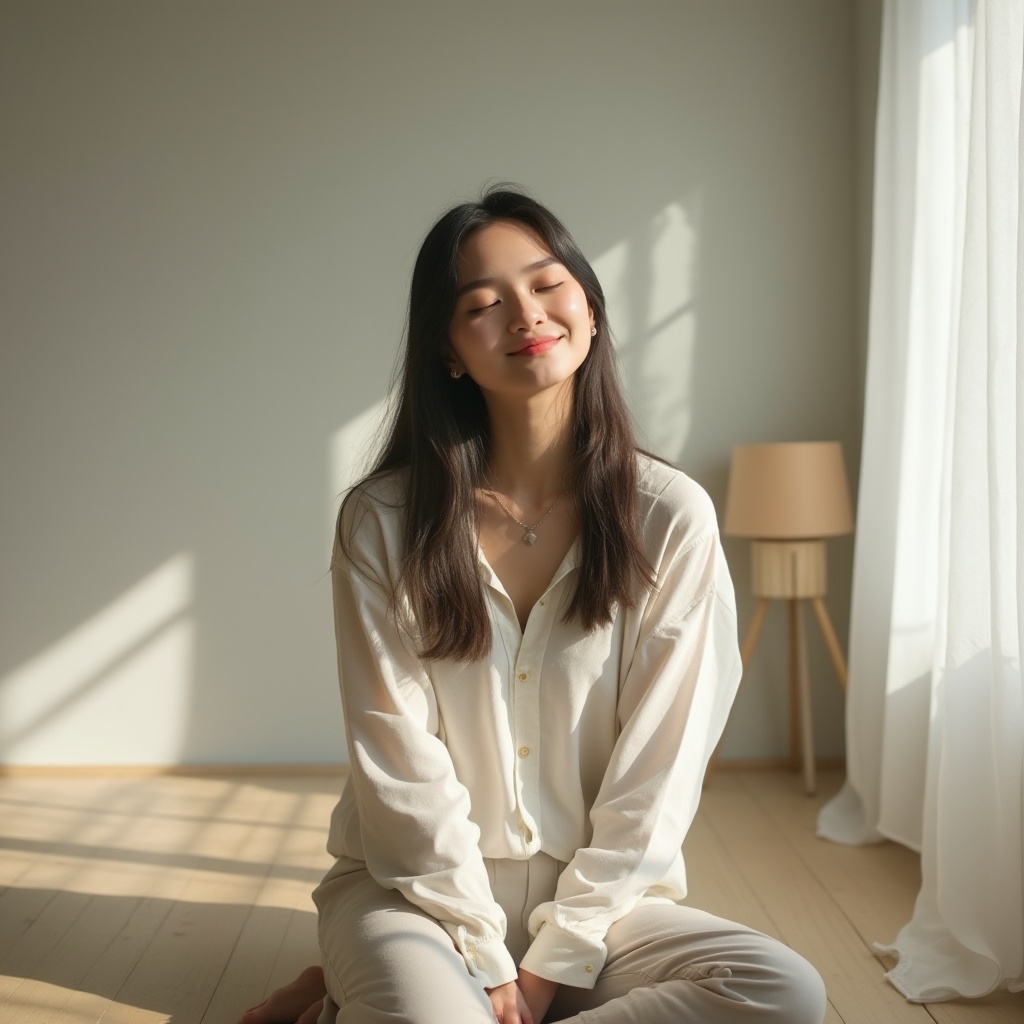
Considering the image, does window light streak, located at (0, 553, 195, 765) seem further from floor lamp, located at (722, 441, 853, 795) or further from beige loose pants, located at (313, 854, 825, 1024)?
beige loose pants, located at (313, 854, 825, 1024)

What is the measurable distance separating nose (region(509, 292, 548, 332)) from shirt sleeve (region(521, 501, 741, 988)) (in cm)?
42

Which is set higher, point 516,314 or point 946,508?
point 516,314

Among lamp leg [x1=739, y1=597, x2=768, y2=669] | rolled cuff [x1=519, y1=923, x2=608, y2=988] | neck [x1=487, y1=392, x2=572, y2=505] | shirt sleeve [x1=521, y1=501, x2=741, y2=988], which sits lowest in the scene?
lamp leg [x1=739, y1=597, x2=768, y2=669]

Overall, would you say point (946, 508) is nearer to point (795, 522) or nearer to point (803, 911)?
point (795, 522)

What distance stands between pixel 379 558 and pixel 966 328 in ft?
4.25

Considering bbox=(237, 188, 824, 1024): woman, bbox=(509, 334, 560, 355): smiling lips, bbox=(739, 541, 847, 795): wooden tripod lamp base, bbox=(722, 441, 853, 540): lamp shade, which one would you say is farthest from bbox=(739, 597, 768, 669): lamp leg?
bbox=(509, 334, 560, 355): smiling lips

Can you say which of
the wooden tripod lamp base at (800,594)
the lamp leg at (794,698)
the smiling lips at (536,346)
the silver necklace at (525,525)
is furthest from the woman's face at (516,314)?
the lamp leg at (794,698)

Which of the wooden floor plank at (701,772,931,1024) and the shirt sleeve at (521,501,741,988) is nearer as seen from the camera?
the shirt sleeve at (521,501,741,988)

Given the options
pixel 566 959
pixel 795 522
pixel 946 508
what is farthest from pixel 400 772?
pixel 795 522

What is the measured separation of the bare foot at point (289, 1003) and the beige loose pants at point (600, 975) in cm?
23

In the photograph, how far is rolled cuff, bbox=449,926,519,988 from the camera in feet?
5.37

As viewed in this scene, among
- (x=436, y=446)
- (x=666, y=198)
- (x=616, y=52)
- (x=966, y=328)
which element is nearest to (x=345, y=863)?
(x=436, y=446)

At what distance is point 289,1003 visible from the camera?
1.98 meters

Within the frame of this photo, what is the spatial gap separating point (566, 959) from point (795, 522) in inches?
76.6
